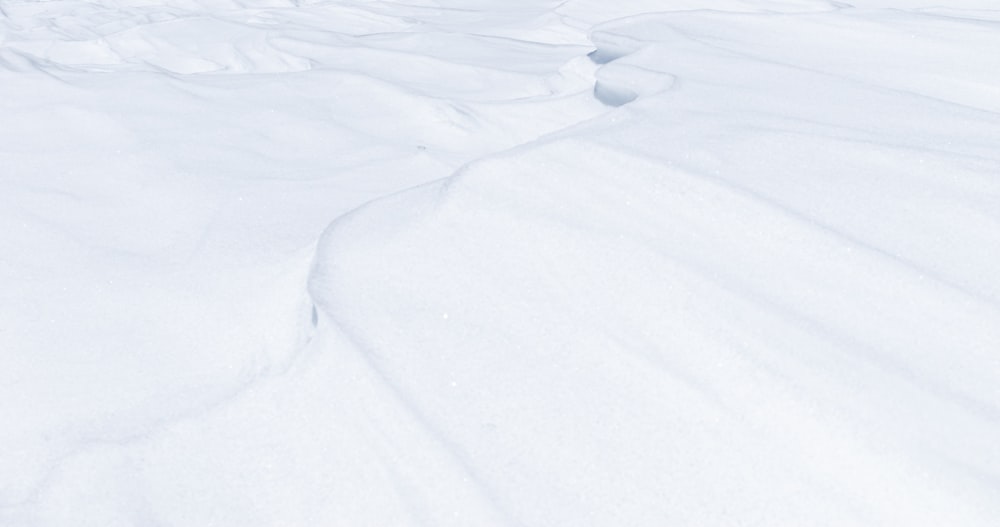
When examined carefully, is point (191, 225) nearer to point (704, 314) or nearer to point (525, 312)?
point (525, 312)

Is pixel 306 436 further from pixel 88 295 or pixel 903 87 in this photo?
pixel 903 87

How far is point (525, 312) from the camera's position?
4.25 feet

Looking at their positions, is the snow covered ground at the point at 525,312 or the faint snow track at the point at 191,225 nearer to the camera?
the snow covered ground at the point at 525,312

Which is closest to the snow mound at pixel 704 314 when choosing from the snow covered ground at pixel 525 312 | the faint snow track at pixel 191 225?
the snow covered ground at pixel 525 312

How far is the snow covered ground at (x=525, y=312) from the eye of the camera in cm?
104

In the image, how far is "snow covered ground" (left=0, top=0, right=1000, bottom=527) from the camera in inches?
41.1

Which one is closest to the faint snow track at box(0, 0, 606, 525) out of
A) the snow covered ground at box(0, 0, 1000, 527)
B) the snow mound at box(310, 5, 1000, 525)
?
the snow covered ground at box(0, 0, 1000, 527)

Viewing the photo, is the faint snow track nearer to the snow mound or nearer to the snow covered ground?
the snow covered ground

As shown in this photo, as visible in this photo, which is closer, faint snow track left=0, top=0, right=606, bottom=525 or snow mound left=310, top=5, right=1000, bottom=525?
snow mound left=310, top=5, right=1000, bottom=525

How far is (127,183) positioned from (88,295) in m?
0.50

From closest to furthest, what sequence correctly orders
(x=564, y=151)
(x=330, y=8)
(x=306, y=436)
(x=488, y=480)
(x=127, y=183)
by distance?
(x=488, y=480) < (x=306, y=436) < (x=564, y=151) < (x=127, y=183) < (x=330, y=8)

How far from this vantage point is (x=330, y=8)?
4684mm

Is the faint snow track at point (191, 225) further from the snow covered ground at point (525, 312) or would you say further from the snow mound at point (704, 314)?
the snow mound at point (704, 314)

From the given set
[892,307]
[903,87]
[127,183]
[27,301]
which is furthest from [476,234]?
[903,87]
